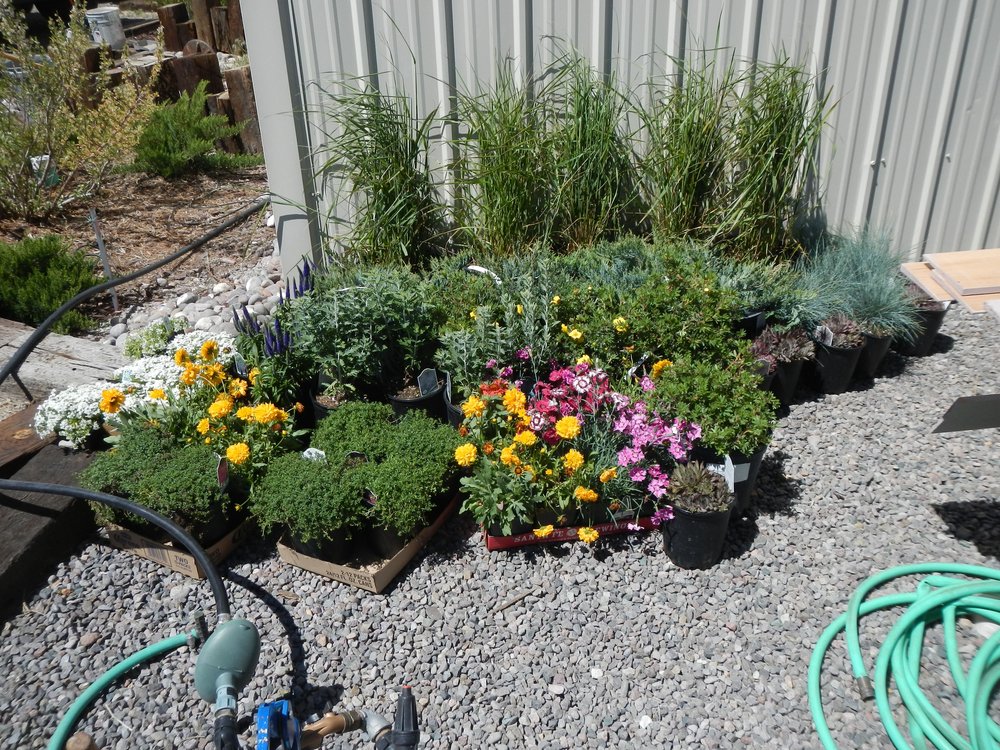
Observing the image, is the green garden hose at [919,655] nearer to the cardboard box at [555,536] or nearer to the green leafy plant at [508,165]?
the cardboard box at [555,536]

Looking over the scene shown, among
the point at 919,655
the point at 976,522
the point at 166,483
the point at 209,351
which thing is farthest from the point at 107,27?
the point at 919,655

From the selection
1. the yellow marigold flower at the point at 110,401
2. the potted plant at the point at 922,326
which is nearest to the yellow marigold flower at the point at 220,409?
the yellow marigold flower at the point at 110,401

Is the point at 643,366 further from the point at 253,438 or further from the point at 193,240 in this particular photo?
the point at 193,240

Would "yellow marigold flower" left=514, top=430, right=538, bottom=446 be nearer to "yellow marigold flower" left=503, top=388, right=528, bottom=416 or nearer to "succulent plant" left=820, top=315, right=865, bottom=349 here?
"yellow marigold flower" left=503, top=388, right=528, bottom=416

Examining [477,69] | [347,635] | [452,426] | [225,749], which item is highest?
[477,69]

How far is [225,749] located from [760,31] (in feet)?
13.7

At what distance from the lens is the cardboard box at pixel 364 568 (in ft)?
8.90

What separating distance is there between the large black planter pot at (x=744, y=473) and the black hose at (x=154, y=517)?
178cm

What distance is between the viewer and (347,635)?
259cm

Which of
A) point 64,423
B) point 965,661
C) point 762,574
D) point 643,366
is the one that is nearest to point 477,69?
point 643,366

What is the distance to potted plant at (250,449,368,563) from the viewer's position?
261cm

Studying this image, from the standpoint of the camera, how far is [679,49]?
412cm

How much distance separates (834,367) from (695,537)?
1.49 meters

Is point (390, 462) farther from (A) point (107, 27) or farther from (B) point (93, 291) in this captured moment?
(A) point (107, 27)
